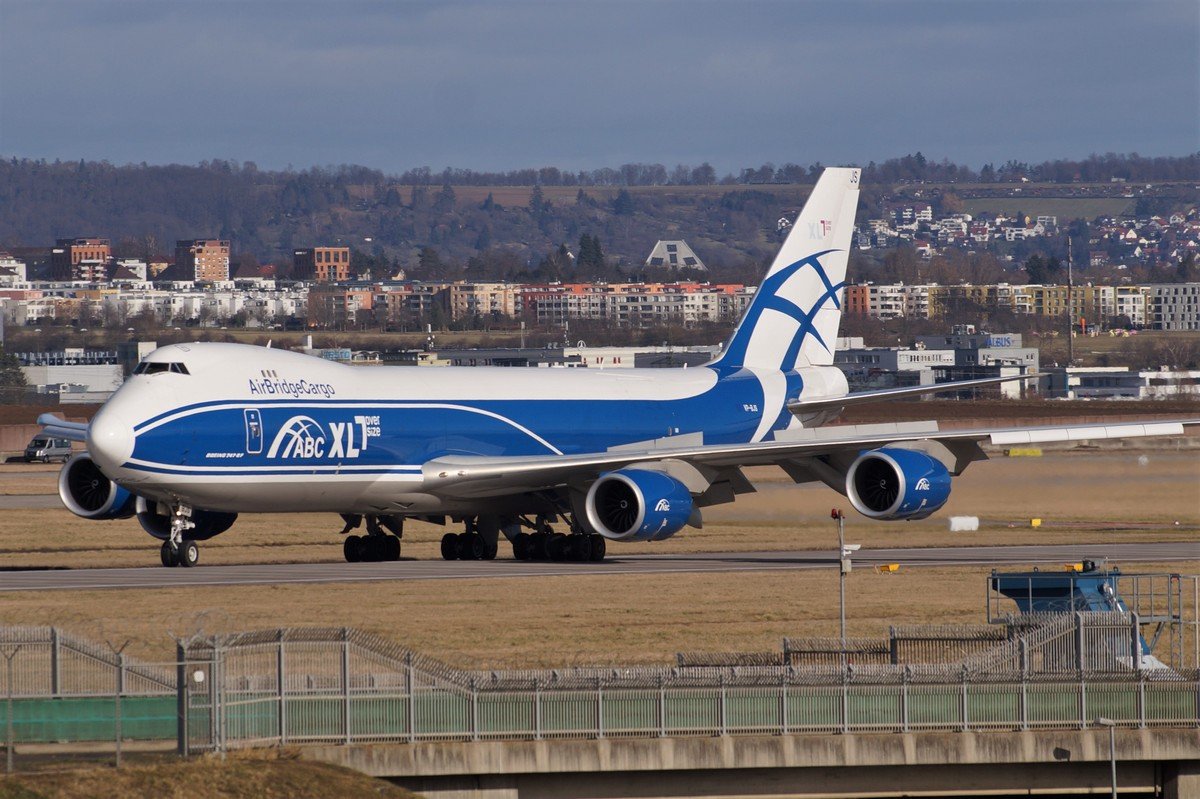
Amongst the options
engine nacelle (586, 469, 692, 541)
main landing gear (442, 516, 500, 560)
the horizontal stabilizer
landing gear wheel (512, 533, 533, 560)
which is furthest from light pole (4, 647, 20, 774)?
the horizontal stabilizer

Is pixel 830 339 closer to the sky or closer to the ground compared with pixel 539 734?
closer to the sky

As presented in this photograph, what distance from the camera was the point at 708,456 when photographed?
45.6 meters

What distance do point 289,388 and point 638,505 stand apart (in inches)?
316

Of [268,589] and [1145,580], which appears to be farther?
[1145,580]

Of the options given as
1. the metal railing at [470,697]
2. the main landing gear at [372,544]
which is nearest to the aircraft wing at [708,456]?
the main landing gear at [372,544]

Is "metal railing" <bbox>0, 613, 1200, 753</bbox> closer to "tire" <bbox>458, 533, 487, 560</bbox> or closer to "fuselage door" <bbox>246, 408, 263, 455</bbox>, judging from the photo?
"fuselage door" <bbox>246, 408, 263, 455</bbox>

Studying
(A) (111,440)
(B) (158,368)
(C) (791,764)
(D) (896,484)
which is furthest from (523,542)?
(C) (791,764)

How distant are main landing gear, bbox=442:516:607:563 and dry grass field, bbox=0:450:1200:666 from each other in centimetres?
158

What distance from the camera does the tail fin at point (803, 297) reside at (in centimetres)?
5506

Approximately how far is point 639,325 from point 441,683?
151499 millimetres

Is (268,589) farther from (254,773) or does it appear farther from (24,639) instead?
(254,773)

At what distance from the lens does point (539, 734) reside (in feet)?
86.3

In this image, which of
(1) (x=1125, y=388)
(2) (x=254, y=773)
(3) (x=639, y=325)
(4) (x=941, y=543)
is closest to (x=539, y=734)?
(2) (x=254, y=773)

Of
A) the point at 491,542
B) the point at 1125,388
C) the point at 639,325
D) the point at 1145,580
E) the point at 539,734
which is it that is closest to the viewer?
the point at 539,734
